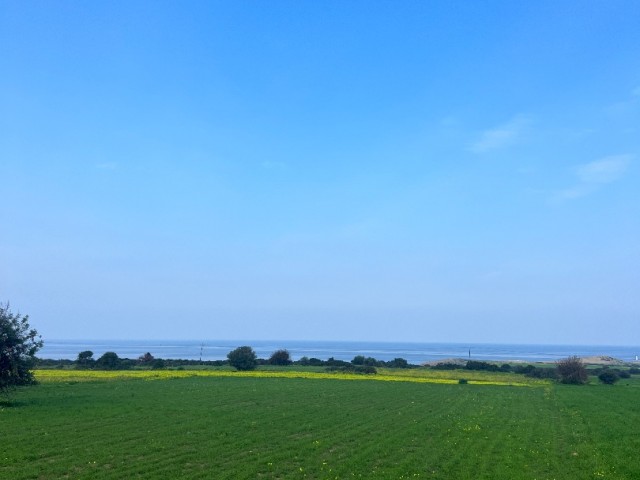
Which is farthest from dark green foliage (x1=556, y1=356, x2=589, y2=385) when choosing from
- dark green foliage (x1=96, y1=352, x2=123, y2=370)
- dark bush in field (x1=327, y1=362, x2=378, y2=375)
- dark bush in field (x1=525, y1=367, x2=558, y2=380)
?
dark green foliage (x1=96, y1=352, x2=123, y2=370)

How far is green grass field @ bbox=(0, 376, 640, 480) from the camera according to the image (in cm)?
1847

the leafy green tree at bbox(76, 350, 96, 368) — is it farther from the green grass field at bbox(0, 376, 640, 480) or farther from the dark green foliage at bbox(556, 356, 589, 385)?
the dark green foliage at bbox(556, 356, 589, 385)

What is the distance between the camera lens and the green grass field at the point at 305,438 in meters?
18.5

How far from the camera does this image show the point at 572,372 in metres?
79.4

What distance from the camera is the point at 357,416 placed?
32.8m

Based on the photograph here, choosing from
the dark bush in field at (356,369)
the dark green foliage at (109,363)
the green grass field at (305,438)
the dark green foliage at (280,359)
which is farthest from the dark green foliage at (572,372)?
the dark green foliage at (109,363)

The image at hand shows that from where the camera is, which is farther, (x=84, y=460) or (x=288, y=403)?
(x=288, y=403)

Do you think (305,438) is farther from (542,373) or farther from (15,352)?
(542,373)

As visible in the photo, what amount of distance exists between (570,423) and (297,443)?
1860 cm

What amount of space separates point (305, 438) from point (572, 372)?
6714 centimetres

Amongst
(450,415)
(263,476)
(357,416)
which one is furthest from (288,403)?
(263,476)

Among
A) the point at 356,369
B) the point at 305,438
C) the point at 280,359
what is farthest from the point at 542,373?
the point at 305,438

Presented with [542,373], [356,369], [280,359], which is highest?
[280,359]

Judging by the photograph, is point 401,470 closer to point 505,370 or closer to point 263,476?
point 263,476
